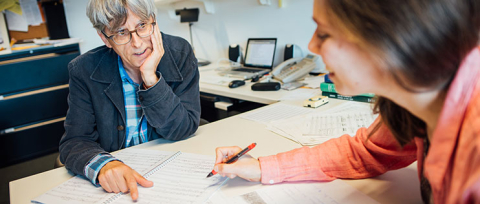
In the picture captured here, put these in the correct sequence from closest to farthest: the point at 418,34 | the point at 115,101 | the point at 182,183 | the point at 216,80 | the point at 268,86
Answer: the point at 418,34
the point at 182,183
the point at 115,101
the point at 268,86
the point at 216,80

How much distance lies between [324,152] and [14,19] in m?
3.12

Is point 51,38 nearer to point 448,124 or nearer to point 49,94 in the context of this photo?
point 49,94

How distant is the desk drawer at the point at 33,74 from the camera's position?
8.71 feet

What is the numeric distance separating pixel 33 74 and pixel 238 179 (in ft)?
8.48

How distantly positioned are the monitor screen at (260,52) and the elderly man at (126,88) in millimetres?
1013

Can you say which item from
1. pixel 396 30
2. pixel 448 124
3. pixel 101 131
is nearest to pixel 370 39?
pixel 396 30

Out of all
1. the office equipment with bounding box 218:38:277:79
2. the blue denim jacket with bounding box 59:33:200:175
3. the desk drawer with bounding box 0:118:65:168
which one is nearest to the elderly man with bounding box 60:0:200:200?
the blue denim jacket with bounding box 59:33:200:175

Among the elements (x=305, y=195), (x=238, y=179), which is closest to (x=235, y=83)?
(x=238, y=179)

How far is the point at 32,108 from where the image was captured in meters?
2.81

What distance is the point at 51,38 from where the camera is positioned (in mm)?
3068

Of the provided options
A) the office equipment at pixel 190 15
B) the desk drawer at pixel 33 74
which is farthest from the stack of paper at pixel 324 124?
the desk drawer at pixel 33 74

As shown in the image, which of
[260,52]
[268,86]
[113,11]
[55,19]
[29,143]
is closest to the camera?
[113,11]

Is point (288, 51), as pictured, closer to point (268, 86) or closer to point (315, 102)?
point (268, 86)

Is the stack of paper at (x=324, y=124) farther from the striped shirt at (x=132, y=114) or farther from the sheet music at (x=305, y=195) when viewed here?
the striped shirt at (x=132, y=114)
